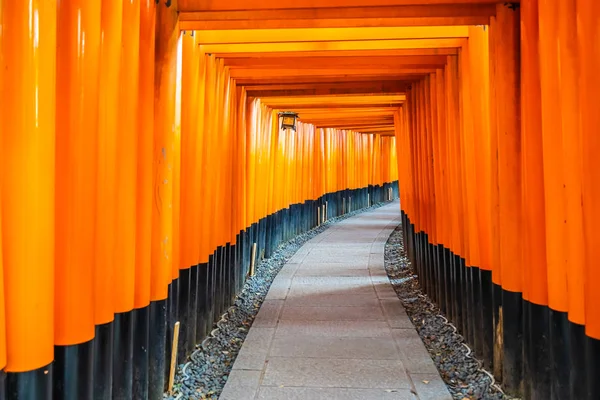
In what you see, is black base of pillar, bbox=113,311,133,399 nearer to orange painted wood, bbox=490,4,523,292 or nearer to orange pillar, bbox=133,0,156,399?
orange pillar, bbox=133,0,156,399

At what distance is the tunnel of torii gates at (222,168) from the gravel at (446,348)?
132 mm

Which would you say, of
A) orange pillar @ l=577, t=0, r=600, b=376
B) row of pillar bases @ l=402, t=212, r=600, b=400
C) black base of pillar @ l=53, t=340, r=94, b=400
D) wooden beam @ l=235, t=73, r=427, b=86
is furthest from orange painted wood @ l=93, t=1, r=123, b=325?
wooden beam @ l=235, t=73, r=427, b=86

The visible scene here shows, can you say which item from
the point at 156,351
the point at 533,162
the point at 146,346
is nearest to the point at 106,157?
the point at 146,346

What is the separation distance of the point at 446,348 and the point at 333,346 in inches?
42.6

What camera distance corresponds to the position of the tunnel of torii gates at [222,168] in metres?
1.93

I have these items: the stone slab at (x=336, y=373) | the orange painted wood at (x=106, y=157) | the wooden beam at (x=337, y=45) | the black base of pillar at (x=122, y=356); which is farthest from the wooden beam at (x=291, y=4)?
the stone slab at (x=336, y=373)

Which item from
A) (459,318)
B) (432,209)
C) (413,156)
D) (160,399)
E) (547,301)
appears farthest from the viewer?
(413,156)

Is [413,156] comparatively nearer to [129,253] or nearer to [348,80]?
[348,80]

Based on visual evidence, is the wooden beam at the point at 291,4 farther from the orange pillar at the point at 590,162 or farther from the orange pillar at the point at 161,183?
the orange pillar at the point at 590,162

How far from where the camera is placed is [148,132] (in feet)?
10.3

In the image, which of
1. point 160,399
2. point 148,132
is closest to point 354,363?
point 160,399

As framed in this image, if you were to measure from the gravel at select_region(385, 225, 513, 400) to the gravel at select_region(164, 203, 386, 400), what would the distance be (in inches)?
73.6

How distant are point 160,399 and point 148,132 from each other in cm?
187

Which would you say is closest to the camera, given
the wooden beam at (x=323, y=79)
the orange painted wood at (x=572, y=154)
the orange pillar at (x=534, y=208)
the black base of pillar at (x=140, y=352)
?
the orange painted wood at (x=572, y=154)
